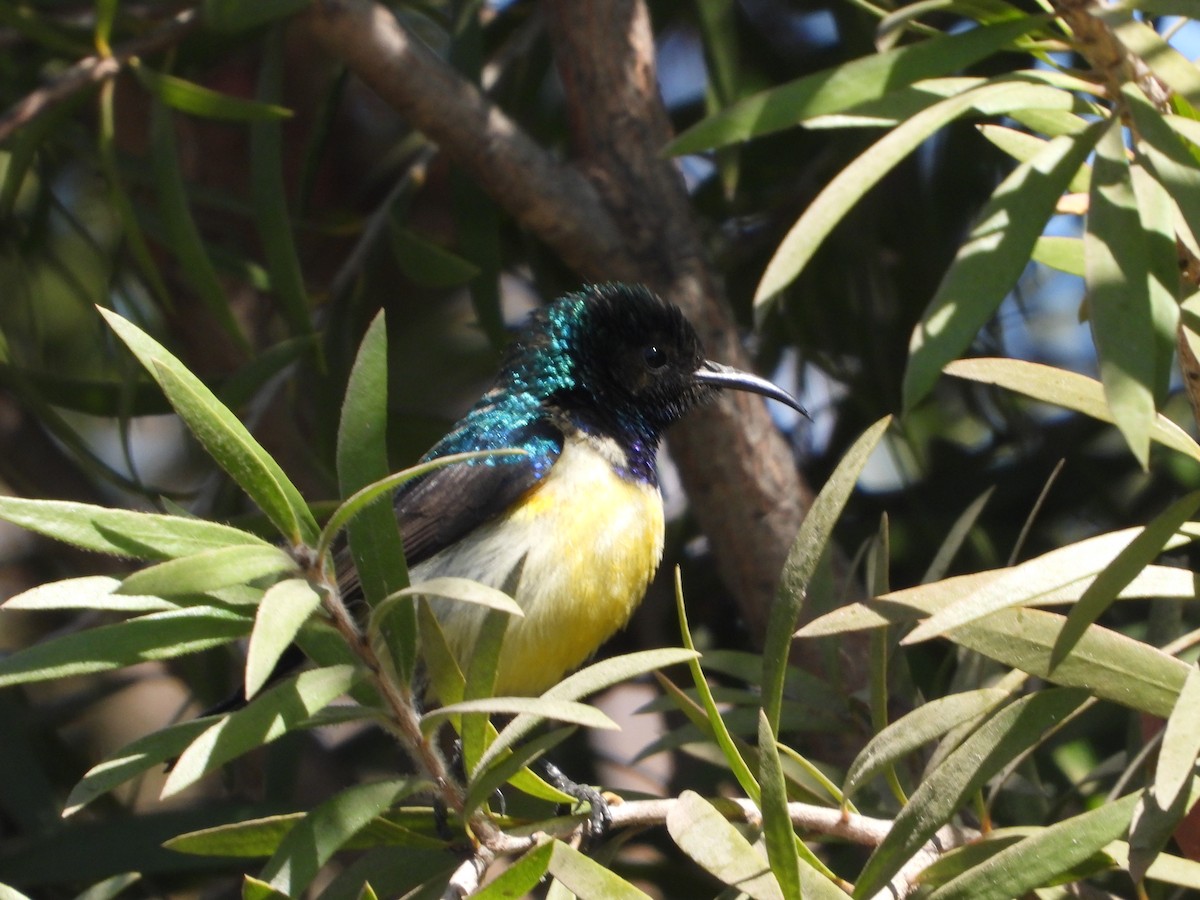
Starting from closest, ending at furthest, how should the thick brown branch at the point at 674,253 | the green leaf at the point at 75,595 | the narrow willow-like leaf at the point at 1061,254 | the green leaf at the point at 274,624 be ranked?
the green leaf at the point at 274,624
the green leaf at the point at 75,595
the narrow willow-like leaf at the point at 1061,254
the thick brown branch at the point at 674,253

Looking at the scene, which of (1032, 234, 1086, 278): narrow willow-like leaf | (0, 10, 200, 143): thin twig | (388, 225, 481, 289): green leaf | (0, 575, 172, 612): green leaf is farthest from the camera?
(388, 225, 481, 289): green leaf

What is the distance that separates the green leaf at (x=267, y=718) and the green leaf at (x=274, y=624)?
0.13 metres

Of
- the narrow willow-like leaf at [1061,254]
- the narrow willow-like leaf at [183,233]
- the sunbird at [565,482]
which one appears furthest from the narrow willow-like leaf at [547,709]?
the narrow willow-like leaf at [183,233]

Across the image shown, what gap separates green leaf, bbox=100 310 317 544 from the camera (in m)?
1.27

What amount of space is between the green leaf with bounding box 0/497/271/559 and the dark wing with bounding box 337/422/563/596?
115 centimetres

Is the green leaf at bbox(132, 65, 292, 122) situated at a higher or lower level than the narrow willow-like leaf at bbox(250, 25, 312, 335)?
higher

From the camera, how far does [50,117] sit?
2.58 m

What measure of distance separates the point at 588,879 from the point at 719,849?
5.5 inches

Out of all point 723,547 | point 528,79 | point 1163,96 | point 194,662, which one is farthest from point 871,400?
point 1163,96

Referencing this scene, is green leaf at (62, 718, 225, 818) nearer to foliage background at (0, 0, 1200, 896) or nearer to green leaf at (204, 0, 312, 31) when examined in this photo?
foliage background at (0, 0, 1200, 896)

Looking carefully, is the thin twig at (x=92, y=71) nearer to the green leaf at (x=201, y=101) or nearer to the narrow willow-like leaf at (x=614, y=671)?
the green leaf at (x=201, y=101)

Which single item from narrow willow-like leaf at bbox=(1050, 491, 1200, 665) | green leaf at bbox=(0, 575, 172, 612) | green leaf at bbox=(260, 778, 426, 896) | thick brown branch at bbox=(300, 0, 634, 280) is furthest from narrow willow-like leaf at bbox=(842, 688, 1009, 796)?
thick brown branch at bbox=(300, 0, 634, 280)

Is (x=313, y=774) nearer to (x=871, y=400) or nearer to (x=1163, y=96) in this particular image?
(x=871, y=400)

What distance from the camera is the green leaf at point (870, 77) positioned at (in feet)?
5.05
